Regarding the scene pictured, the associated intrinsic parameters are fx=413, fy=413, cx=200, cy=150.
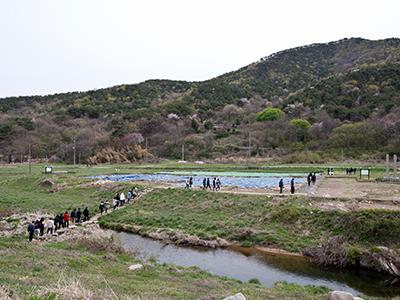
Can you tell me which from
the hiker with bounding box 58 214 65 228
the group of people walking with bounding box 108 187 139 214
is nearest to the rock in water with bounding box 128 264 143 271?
the hiker with bounding box 58 214 65 228

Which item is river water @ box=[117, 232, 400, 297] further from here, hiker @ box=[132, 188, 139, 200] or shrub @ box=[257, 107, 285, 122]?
shrub @ box=[257, 107, 285, 122]

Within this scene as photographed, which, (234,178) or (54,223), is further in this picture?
(234,178)

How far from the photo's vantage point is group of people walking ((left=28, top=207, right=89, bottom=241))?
21.8 metres

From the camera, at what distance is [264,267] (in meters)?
19.4

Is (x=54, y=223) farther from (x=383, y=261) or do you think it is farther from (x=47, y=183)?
(x=47, y=183)

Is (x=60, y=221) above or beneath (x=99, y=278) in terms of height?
beneath

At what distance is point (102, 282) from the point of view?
39.0 ft

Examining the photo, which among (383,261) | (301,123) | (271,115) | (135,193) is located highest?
(271,115)

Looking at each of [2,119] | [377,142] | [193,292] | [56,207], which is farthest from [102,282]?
[2,119]

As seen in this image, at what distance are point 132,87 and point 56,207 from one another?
94088 millimetres

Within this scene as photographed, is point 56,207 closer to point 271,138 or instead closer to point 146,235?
point 146,235

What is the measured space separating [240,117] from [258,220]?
65.8m

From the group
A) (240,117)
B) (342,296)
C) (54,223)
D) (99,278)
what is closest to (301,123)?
(240,117)

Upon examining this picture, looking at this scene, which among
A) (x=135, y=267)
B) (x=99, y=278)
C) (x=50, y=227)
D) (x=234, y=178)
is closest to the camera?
(x=99, y=278)
